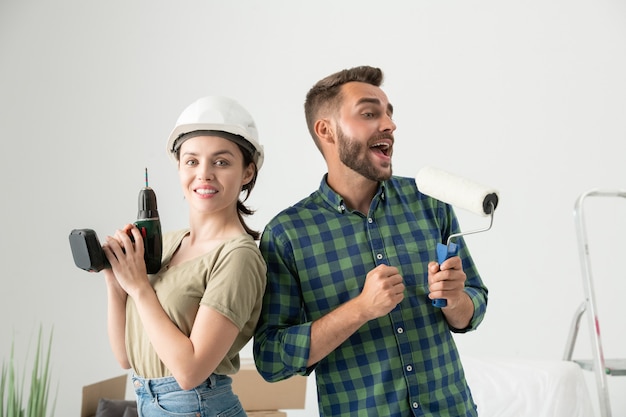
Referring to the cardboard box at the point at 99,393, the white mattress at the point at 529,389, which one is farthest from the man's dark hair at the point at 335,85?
the cardboard box at the point at 99,393

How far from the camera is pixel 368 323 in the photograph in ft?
5.13

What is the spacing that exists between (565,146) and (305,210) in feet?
8.37

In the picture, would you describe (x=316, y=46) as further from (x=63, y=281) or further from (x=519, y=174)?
(x=63, y=281)

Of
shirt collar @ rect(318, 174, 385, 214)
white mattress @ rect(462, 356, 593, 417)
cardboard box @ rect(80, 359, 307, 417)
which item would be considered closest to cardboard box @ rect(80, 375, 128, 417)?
cardboard box @ rect(80, 359, 307, 417)

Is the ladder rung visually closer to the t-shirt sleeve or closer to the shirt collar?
the shirt collar

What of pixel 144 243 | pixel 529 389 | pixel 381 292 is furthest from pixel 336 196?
pixel 529 389

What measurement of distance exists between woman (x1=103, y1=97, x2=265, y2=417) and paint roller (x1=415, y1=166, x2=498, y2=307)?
1.20 ft

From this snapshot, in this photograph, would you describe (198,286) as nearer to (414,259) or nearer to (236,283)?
(236,283)

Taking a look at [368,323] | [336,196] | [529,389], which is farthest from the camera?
[529,389]

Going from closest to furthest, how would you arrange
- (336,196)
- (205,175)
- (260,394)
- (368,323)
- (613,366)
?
(205,175), (368,323), (336,196), (613,366), (260,394)

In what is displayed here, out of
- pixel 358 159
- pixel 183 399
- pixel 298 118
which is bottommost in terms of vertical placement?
pixel 183 399

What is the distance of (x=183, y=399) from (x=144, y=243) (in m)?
0.31

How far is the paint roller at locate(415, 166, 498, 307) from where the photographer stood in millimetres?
1404

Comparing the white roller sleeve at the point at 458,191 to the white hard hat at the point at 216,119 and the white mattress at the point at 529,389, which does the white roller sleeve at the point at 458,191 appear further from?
the white mattress at the point at 529,389
